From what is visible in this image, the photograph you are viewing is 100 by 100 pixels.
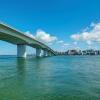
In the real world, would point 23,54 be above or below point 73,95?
above

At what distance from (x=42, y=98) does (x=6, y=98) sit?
3021mm

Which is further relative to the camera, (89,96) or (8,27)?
(8,27)

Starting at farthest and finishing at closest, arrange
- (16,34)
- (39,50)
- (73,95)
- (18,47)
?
(39,50) → (18,47) → (16,34) → (73,95)

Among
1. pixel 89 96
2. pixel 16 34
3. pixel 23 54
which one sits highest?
pixel 16 34

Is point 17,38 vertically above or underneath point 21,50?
above

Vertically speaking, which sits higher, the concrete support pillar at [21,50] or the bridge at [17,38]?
the bridge at [17,38]

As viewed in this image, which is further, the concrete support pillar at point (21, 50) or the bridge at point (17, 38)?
the concrete support pillar at point (21, 50)

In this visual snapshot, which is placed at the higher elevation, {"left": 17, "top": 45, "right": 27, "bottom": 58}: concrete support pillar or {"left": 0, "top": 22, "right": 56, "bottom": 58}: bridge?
{"left": 0, "top": 22, "right": 56, "bottom": 58}: bridge

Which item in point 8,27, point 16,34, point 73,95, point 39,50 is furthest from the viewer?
point 39,50

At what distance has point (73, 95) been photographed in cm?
1742

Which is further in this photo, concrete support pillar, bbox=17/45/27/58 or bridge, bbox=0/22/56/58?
concrete support pillar, bbox=17/45/27/58

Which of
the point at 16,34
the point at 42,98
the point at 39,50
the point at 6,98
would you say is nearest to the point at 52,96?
the point at 42,98

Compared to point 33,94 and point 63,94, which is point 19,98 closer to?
point 33,94

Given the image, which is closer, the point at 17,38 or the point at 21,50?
the point at 17,38
